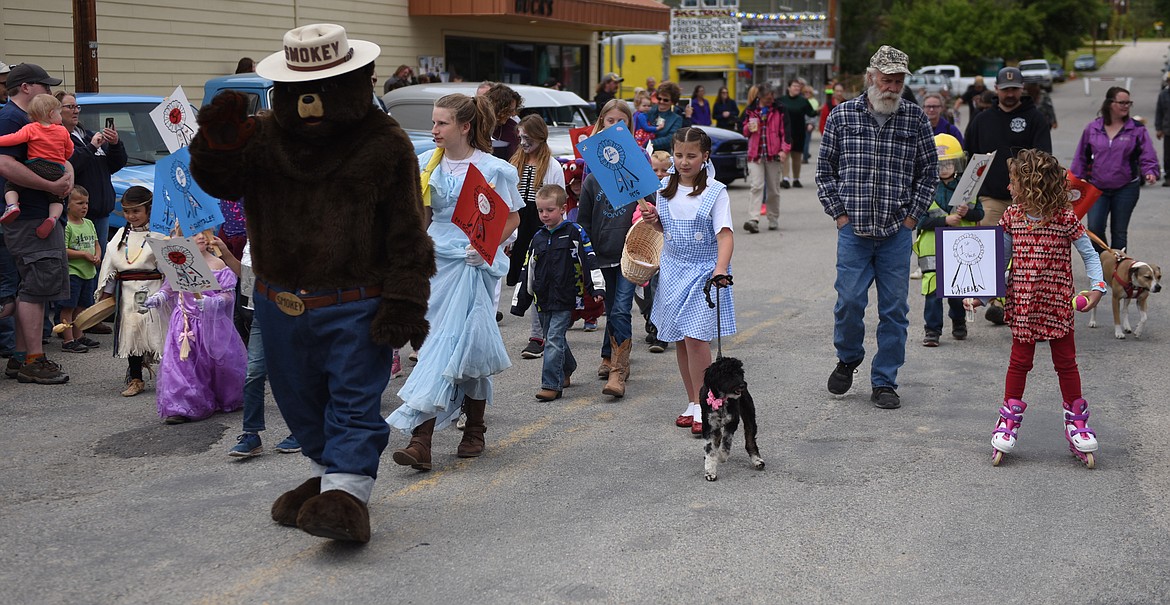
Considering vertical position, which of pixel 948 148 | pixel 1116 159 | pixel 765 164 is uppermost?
pixel 948 148

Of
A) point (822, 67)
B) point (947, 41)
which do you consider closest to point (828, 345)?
point (822, 67)

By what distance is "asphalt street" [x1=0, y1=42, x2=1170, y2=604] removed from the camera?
4.56 metres

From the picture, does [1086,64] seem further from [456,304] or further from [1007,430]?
[456,304]

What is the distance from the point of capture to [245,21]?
64.2 ft

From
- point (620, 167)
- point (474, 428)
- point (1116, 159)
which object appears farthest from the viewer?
point (1116, 159)

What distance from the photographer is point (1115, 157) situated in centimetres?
1082

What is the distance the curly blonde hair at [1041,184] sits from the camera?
6.18 m

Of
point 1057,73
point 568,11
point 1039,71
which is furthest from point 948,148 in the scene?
point 1057,73

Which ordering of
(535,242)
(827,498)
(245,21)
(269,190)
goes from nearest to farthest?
(269,190) < (827,498) < (535,242) < (245,21)

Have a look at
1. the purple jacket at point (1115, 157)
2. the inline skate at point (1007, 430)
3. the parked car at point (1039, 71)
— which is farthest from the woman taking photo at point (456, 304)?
the parked car at point (1039, 71)

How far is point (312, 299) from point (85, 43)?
838 cm

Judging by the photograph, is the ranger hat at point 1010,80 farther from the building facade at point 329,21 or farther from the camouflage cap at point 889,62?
the building facade at point 329,21

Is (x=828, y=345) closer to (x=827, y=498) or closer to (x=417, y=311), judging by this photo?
(x=827, y=498)

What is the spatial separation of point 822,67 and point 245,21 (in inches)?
1341
